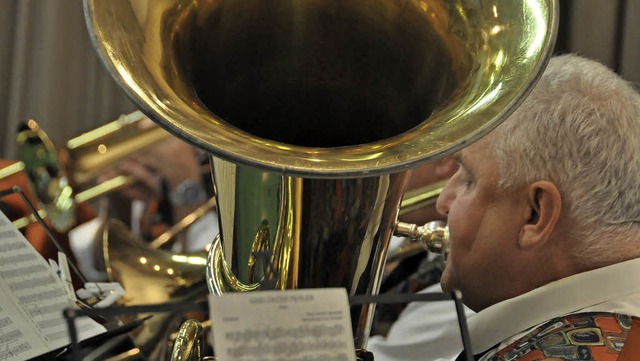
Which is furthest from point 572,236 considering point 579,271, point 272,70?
point 272,70

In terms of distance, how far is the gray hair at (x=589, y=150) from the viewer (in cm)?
126

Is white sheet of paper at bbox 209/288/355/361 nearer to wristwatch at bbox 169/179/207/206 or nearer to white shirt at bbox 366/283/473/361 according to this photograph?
white shirt at bbox 366/283/473/361

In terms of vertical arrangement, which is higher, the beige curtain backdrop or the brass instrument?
the beige curtain backdrop

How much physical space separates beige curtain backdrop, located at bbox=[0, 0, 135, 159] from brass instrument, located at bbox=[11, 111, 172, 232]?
64 cm

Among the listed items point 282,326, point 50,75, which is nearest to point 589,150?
point 282,326

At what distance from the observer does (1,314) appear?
39.9 inches

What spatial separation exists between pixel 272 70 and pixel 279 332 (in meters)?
0.59

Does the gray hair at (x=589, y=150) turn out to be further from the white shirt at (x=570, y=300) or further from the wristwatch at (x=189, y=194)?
the wristwatch at (x=189, y=194)

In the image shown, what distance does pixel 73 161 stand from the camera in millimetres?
2254

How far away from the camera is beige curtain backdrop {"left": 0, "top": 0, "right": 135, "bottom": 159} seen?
297cm

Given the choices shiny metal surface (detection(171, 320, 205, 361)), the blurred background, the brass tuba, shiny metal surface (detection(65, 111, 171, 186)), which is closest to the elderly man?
the brass tuba

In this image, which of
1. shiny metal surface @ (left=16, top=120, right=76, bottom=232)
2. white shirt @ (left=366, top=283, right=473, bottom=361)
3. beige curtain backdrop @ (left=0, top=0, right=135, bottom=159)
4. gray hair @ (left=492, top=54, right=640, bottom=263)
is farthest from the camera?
beige curtain backdrop @ (left=0, top=0, right=135, bottom=159)

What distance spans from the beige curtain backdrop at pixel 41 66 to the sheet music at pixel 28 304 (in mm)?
1916

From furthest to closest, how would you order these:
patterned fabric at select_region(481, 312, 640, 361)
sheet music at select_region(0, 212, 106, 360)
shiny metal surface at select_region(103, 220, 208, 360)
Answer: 1. shiny metal surface at select_region(103, 220, 208, 360)
2. patterned fabric at select_region(481, 312, 640, 361)
3. sheet music at select_region(0, 212, 106, 360)
